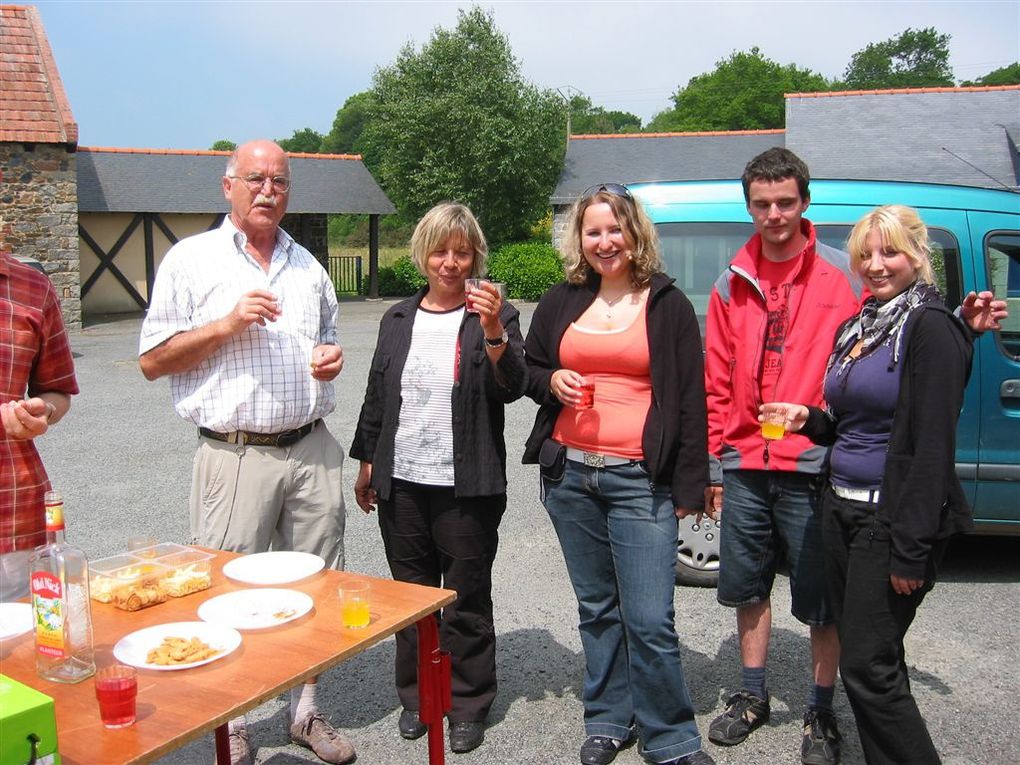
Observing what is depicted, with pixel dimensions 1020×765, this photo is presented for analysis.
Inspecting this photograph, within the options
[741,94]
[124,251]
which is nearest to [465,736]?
[124,251]

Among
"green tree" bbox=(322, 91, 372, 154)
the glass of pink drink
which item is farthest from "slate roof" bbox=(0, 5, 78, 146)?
"green tree" bbox=(322, 91, 372, 154)

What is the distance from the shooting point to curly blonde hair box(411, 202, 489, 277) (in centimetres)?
344

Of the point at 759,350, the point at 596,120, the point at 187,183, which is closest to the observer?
the point at 759,350

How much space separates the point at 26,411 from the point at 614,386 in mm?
1852

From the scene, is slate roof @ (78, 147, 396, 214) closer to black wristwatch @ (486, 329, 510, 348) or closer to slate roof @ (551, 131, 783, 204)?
slate roof @ (551, 131, 783, 204)

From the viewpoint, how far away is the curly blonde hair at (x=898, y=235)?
2.83 meters

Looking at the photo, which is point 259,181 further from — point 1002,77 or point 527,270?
point 1002,77

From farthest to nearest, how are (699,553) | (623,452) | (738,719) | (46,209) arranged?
1. (46,209)
2. (699,553)
3. (738,719)
4. (623,452)

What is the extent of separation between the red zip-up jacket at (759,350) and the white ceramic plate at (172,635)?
1.91 m

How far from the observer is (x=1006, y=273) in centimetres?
477

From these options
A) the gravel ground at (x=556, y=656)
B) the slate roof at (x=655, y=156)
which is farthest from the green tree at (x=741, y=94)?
the gravel ground at (x=556, y=656)

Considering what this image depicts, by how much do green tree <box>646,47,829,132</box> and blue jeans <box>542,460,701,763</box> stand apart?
68.8m

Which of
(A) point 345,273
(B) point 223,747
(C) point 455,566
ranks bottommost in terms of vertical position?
(B) point 223,747

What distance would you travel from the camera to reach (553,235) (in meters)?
30.7
